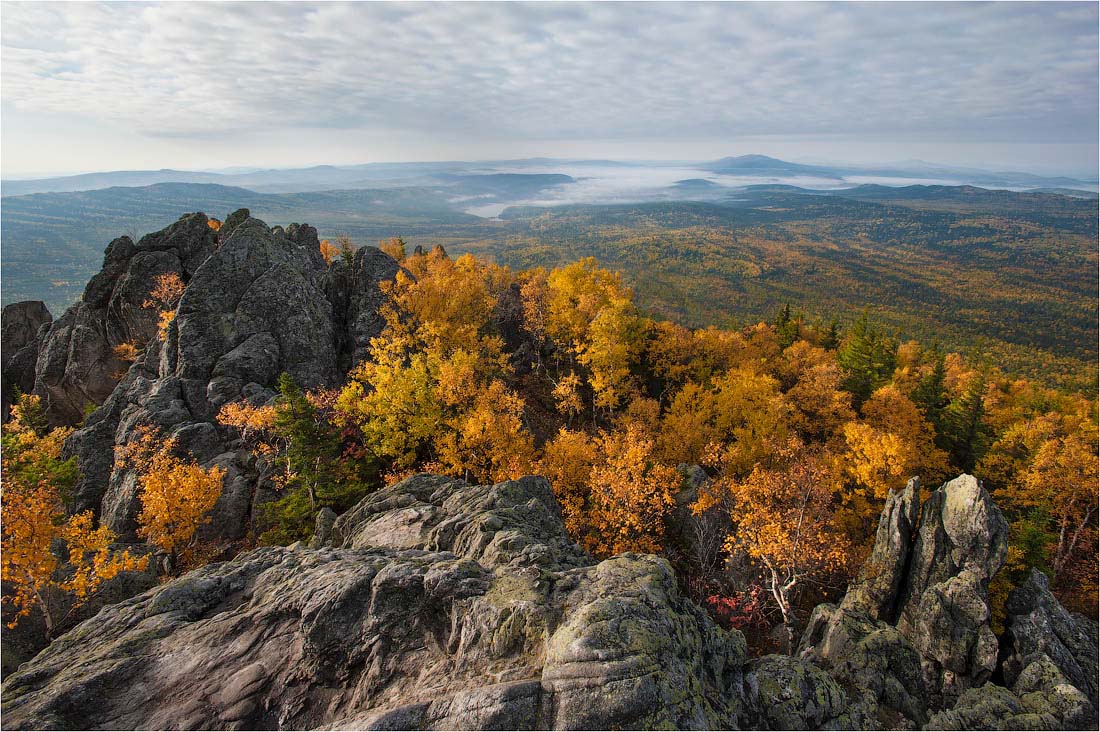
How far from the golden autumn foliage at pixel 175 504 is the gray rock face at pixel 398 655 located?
45.5 feet

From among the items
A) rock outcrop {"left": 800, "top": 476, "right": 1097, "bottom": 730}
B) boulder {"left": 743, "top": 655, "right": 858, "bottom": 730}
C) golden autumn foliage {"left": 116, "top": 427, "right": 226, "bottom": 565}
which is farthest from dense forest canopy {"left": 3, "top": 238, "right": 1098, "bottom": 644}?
boulder {"left": 743, "top": 655, "right": 858, "bottom": 730}

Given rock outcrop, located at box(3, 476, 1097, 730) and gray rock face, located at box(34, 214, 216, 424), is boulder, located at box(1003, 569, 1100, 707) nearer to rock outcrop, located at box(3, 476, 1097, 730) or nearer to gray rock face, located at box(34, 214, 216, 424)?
rock outcrop, located at box(3, 476, 1097, 730)

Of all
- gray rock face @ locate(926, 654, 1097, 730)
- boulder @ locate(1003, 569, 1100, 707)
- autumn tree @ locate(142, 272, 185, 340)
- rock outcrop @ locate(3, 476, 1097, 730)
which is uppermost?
autumn tree @ locate(142, 272, 185, 340)

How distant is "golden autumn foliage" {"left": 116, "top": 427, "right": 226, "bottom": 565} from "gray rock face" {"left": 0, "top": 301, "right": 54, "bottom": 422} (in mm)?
52744

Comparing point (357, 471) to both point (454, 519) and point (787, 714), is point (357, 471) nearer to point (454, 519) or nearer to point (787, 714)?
point (454, 519)

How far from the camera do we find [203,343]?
45.5m

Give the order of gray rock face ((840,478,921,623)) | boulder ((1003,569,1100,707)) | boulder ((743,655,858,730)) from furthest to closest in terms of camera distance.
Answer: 1. gray rock face ((840,478,921,623))
2. boulder ((1003,569,1100,707))
3. boulder ((743,655,858,730))

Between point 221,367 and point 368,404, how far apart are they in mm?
17710

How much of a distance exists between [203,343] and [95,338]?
2766 cm

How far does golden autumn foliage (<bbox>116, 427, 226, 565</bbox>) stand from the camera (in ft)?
97.3

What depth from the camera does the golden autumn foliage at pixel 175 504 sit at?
1168 inches

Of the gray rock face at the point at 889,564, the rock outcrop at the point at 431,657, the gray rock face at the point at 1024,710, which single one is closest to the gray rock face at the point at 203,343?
the rock outcrop at the point at 431,657

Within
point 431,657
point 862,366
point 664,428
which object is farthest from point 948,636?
point 862,366

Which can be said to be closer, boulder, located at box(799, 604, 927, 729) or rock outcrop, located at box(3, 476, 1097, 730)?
rock outcrop, located at box(3, 476, 1097, 730)
